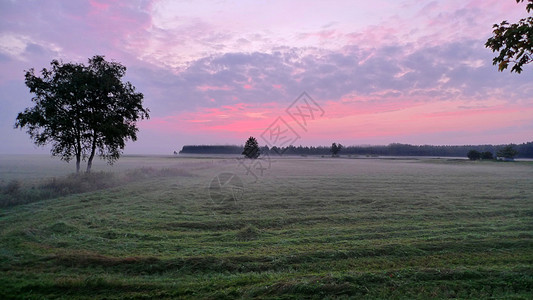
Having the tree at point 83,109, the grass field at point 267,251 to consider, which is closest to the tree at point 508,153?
the grass field at point 267,251

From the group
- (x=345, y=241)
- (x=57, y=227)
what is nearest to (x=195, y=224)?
(x=57, y=227)

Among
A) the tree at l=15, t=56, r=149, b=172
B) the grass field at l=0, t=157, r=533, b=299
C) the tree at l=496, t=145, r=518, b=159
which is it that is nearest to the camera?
the grass field at l=0, t=157, r=533, b=299

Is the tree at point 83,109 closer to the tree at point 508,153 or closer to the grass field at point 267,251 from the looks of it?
the grass field at point 267,251

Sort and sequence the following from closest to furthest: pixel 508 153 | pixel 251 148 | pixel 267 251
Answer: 1. pixel 267 251
2. pixel 508 153
3. pixel 251 148

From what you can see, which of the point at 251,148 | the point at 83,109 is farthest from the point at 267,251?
the point at 251,148

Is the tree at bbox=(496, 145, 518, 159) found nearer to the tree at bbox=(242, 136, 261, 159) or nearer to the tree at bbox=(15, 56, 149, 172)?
the tree at bbox=(242, 136, 261, 159)

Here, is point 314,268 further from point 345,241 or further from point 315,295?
point 345,241

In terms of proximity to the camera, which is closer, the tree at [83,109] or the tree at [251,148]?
the tree at [83,109]

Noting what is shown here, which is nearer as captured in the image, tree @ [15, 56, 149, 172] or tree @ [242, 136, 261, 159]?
tree @ [15, 56, 149, 172]

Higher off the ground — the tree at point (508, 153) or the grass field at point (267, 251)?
the tree at point (508, 153)

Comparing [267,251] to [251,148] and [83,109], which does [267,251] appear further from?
[251,148]

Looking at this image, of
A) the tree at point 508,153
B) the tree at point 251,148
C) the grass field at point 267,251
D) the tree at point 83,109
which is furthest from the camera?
the tree at point 251,148

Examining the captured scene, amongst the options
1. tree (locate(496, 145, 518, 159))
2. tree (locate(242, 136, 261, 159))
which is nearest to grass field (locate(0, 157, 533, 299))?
tree (locate(242, 136, 261, 159))

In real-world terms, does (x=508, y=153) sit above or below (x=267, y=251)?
above
